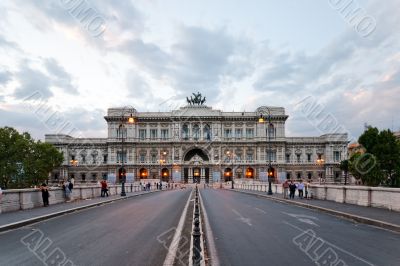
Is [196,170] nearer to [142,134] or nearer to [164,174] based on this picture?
[164,174]

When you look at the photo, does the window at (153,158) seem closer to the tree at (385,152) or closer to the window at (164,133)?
the window at (164,133)

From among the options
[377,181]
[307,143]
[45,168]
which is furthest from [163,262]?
[307,143]

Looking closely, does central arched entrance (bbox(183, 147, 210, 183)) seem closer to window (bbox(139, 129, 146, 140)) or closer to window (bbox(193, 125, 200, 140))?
window (bbox(193, 125, 200, 140))

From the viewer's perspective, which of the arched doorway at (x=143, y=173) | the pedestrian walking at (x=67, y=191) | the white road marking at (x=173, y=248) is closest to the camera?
the white road marking at (x=173, y=248)

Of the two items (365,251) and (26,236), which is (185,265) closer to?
(365,251)

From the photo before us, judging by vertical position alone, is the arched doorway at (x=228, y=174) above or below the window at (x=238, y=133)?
below

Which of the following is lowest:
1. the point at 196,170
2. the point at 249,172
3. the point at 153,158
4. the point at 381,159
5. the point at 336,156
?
the point at 249,172

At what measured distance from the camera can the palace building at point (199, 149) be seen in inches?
4456

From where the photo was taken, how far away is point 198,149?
117125 mm

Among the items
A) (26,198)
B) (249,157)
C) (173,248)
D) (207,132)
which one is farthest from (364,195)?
(207,132)

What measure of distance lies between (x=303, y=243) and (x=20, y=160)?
76.2 m

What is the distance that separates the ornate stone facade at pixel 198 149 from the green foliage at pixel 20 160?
28.7 metres

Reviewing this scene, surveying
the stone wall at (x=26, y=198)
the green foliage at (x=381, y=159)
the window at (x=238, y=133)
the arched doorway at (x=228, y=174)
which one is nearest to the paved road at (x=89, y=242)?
the stone wall at (x=26, y=198)

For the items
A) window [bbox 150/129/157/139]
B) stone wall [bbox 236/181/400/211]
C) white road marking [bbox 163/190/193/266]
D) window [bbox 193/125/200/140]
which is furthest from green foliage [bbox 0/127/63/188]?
white road marking [bbox 163/190/193/266]
